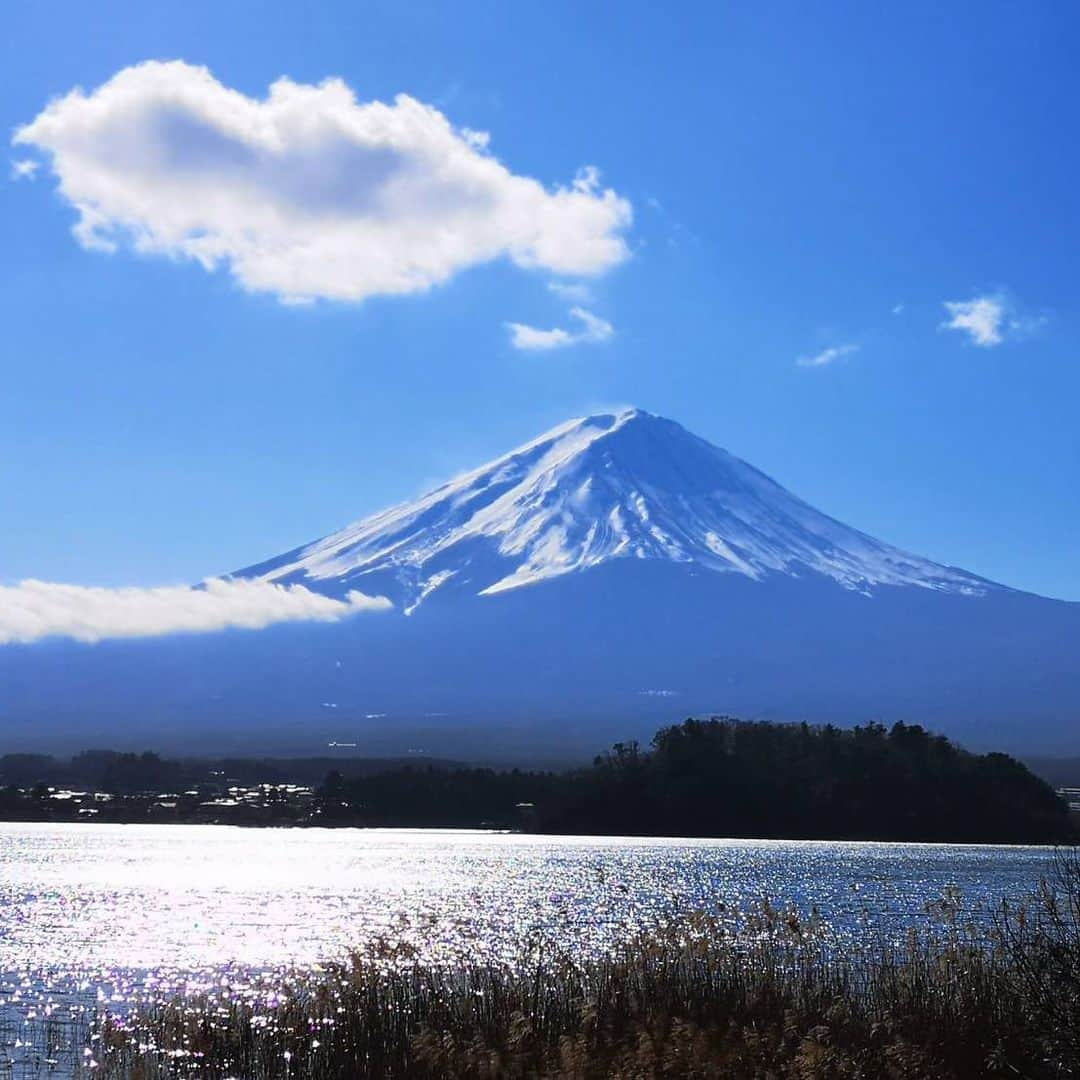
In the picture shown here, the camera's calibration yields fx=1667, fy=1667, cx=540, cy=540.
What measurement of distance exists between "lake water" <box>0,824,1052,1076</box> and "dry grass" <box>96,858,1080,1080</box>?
5.27ft

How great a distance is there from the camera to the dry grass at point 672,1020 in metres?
16.4

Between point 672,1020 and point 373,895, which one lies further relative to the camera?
point 373,895

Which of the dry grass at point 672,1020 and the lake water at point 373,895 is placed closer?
the dry grass at point 672,1020

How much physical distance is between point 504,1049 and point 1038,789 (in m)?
72.5

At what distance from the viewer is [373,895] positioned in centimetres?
5438

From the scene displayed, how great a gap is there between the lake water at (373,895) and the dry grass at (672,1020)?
1607 mm

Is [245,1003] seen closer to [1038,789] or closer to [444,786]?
[1038,789]

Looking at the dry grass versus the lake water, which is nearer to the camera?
the dry grass

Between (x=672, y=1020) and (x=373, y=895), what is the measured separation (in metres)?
35.8

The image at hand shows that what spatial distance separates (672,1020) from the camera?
1978cm

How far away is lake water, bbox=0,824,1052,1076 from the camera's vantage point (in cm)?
3225

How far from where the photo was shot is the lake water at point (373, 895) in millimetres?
32250

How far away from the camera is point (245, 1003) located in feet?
74.1

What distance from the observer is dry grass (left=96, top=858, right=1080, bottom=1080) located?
53.7 feet
